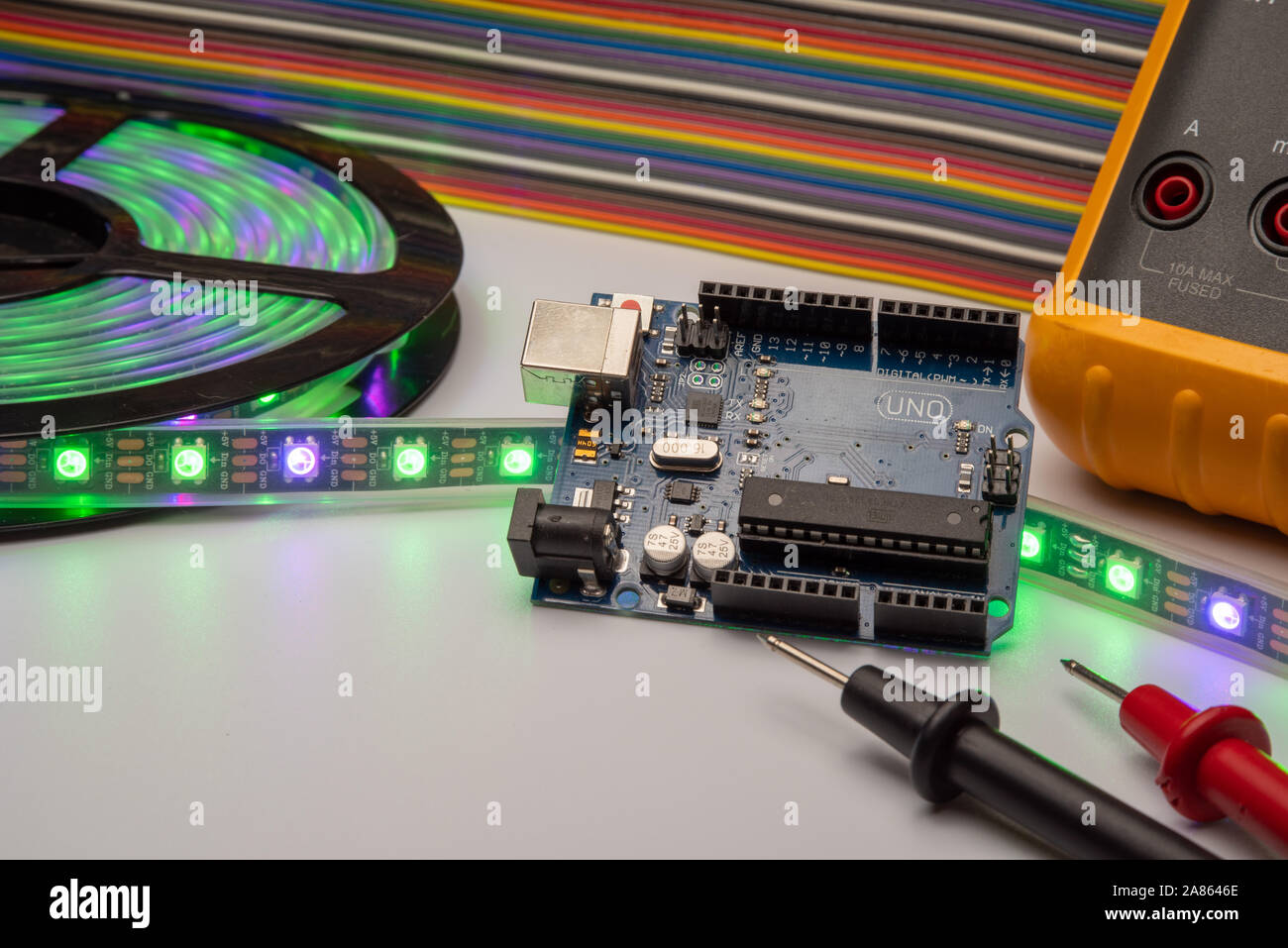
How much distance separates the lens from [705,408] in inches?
77.6

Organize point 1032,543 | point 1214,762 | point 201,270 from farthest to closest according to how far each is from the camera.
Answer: point 201,270, point 1032,543, point 1214,762

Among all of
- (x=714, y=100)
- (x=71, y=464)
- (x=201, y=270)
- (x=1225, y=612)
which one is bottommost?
(x=1225, y=612)

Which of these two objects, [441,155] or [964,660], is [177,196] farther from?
[964,660]

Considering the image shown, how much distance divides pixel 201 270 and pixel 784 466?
991mm

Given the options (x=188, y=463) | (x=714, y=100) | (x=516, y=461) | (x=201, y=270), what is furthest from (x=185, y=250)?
(x=714, y=100)

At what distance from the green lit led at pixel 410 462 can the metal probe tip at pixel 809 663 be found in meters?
0.60

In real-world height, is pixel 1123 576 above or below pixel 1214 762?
above

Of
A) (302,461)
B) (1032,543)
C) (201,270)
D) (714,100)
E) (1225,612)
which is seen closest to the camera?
(1225,612)

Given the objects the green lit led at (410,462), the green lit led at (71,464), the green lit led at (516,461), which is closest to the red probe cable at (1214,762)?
the green lit led at (516,461)

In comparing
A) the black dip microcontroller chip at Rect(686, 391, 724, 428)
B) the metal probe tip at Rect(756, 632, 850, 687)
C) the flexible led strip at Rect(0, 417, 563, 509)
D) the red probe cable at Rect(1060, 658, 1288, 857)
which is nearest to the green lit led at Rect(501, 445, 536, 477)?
the flexible led strip at Rect(0, 417, 563, 509)

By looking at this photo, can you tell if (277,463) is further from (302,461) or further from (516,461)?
(516,461)

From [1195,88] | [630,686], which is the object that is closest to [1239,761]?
[630,686]

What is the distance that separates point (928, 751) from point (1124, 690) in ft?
1.06

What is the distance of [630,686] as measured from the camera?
1728mm
